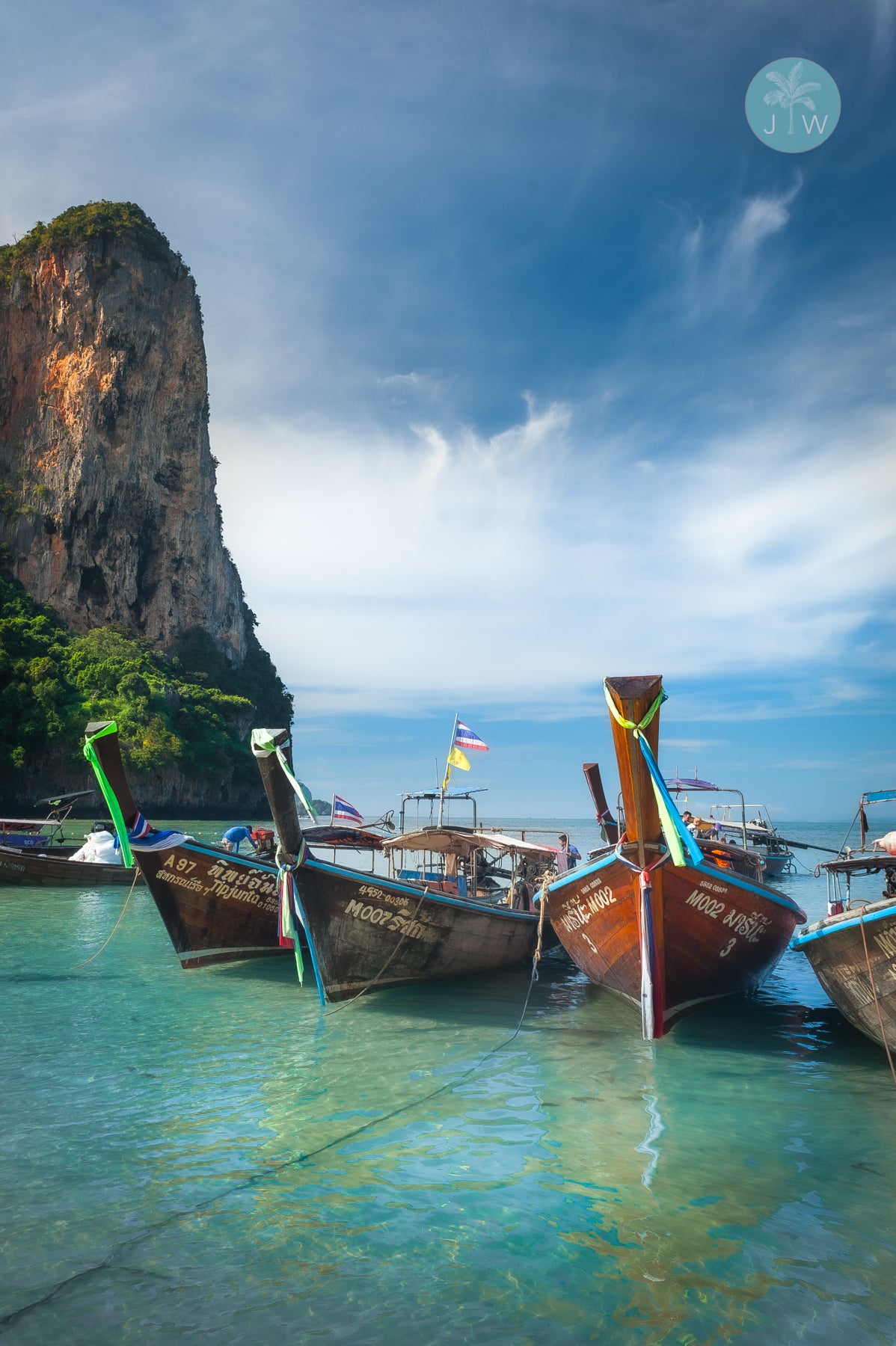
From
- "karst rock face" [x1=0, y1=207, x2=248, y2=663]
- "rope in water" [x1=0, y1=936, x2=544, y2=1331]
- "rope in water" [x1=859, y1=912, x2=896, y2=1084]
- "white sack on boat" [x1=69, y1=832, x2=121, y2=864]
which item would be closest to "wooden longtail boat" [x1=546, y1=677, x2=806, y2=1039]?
"rope in water" [x1=859, y1=912, x2=896, y2=1084]

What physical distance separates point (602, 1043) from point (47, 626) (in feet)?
174

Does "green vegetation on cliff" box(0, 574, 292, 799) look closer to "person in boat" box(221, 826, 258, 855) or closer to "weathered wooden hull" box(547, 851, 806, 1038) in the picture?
"person in boat" box(221, 826, 258, 855)

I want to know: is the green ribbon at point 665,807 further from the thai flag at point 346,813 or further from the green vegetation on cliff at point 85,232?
the green vegetation on cliff at point 85,232

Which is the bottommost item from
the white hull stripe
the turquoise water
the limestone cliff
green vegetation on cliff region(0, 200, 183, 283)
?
the turquoise water

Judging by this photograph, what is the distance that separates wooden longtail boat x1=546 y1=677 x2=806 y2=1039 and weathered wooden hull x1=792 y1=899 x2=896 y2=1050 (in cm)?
94

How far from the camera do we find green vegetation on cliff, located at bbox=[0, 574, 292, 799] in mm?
45781

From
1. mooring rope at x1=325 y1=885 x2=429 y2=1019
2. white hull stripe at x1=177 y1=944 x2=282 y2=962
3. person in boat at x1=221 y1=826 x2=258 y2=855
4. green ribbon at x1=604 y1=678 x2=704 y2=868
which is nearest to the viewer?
green ribbon at x1=604 y1=678 x2=704 y2=868

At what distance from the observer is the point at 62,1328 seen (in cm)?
354

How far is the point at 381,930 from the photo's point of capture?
32.7 ft

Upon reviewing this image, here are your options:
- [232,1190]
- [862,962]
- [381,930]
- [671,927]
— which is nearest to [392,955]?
[381,930]

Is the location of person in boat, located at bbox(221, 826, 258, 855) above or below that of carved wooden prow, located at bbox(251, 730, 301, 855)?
below

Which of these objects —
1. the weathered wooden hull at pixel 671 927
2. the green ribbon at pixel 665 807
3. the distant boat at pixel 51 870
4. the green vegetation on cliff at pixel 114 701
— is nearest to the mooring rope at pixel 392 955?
the weathered wooden hull at pixel 671 927

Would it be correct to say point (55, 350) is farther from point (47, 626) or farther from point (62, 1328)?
point (62, 1328)

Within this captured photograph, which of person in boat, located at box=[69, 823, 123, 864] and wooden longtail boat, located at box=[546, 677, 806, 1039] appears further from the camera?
person in boat, located at box=[69, 823, 123, 864]
